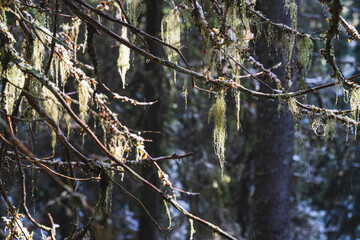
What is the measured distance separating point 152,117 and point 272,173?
2.47 meters

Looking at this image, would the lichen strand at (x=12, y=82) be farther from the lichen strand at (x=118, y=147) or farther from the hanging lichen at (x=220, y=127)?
the hanging lichen at (x=220, y=127)

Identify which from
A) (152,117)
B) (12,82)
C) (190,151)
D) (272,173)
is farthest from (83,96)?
(190,151)

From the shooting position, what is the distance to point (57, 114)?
2.88m

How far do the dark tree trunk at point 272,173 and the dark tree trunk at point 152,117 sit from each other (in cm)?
188

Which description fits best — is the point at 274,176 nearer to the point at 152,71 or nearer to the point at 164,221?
the point at 152,71

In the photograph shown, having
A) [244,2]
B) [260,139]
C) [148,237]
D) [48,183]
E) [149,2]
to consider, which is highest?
[149,2]

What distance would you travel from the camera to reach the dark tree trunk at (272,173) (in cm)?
445

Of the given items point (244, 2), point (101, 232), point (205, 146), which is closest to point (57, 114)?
point (244, 2)

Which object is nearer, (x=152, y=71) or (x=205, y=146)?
(x=152, y=71)

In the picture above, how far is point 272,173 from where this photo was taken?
14.9 feet

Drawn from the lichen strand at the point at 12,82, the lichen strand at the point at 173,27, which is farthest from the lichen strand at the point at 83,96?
the lichen strand at the point at 173,27

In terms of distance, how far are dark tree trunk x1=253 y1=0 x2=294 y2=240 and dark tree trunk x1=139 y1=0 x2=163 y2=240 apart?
188cm

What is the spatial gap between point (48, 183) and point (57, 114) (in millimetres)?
4397

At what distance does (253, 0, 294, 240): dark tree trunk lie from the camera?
4.45 metres
